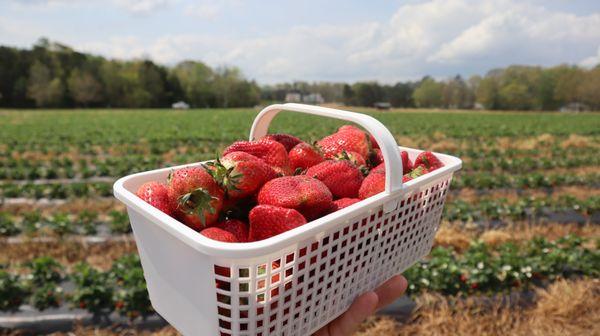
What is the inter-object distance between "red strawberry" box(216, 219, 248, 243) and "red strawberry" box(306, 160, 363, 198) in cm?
35

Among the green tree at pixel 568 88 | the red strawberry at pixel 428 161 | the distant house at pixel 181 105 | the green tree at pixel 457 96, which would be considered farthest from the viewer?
the green tree at pixel 457 96

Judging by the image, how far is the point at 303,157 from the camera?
1545 mm

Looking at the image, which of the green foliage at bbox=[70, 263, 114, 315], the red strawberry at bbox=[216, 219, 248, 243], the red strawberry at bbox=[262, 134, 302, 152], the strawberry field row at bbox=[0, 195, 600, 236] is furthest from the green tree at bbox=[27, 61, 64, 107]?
the red strawberry at bbox=[216, 219, 248, 243]

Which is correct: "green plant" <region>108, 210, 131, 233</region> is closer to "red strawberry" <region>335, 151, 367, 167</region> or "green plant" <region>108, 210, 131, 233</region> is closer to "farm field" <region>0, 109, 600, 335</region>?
"farm field" <region>0, 109, 600, 335</region>

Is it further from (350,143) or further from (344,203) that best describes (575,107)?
(344,203)

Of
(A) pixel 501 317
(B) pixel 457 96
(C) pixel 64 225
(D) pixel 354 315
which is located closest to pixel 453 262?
(A) pixel 501 317

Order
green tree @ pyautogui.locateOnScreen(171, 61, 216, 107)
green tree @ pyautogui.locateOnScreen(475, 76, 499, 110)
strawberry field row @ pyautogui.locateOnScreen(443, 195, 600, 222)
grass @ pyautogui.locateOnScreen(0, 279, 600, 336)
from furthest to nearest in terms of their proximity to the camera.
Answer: green tree @ pyautogui.locateOnScreen(475, 76, 499, 110)
green tree @ pyautogui.locateOnScreen(171, 61, 216, 107)
strawberry field row @ pyautogui.locateOnScreen(443, 195, 600, 222)
grass @ pyautogui.locateOnScreen(0, 279, 600, 336)

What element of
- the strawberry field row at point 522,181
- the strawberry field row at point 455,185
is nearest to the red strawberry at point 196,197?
the strawberry field row at point 455,185

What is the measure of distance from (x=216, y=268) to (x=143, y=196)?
43 cm

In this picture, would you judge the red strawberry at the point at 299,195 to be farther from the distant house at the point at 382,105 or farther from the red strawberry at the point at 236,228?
the distant house at the point at 382,105

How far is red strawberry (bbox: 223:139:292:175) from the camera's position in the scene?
4.76 ft

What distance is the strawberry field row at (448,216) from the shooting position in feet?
16.2

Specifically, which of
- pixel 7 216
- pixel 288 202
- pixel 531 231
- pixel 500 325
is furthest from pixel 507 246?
pixel 7 216

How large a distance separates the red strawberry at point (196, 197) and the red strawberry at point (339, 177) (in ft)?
1.21
